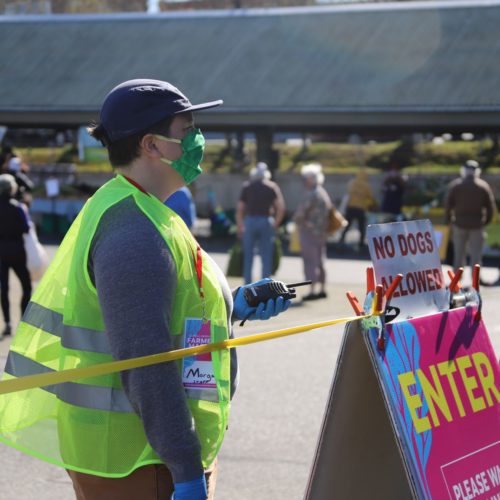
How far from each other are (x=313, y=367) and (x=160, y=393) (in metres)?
6.52

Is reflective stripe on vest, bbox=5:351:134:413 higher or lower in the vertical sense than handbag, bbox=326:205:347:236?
lower

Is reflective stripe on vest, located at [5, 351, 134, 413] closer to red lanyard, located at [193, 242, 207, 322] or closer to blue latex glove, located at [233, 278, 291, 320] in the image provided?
red lanyard, located at [193, 242, 207, 322]

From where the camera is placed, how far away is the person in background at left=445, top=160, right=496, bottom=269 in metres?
14.5

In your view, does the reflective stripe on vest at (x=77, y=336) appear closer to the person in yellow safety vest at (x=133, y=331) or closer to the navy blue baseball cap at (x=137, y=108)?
the person in yellow safety vest at (x=133, y=331)

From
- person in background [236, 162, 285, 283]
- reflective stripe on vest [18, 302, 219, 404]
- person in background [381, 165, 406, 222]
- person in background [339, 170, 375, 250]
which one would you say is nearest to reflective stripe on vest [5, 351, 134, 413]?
reflective stripe on vest [18, 302, 219, 404]

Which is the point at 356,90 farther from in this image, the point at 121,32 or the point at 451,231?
the point at 451,231

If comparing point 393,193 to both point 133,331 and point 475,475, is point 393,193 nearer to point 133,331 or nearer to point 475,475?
point 475,475

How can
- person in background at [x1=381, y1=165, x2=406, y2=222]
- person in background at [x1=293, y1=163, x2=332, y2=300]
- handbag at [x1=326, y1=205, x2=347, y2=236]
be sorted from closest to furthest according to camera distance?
1. person in background at [x1=293, y1=163, x2=332, y2=300]
2. handbag at [x1=326, y1=205, x2=347, y2=236]
3. person in background at [x1=381, y1=165, x2=406, y2=222]

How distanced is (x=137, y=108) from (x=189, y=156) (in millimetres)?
207

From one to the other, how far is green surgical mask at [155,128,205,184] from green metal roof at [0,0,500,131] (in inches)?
840

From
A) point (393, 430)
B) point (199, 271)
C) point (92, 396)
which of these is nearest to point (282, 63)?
point (393, 430)

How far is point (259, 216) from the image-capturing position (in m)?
13.9

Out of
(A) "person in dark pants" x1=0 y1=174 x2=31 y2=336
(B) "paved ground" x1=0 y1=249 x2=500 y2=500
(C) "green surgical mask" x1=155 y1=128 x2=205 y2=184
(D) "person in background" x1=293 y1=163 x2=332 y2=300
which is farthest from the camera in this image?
(D) "person in background" x1=293 y1=163 x2=332 y2=300

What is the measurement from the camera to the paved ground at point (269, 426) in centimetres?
581
